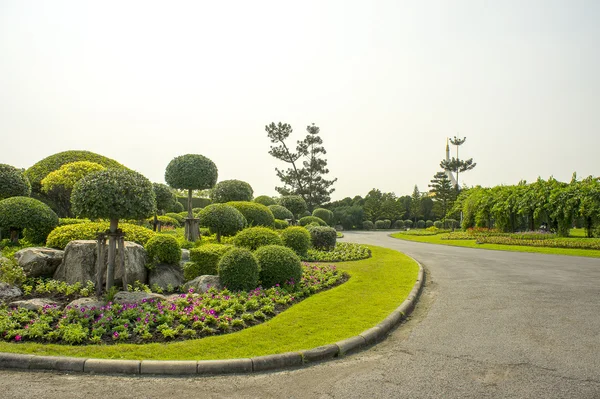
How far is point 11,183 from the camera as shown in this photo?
578 inches

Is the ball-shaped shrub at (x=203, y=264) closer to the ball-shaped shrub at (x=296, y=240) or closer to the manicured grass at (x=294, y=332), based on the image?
the manicured grass at (x=294, y=332)

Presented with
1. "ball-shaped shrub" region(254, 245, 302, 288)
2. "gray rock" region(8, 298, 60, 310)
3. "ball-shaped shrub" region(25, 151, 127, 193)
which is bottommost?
"gray rock" region(8, 298, 60, 310)

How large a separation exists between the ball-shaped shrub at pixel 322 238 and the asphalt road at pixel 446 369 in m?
10.6

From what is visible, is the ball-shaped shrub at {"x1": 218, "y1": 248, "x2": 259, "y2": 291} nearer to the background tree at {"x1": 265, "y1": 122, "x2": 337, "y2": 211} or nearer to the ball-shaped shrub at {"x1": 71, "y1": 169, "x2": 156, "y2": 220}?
the ball-shaped shrub at {"x1": 71, "y1": 169, "x2": 156, "y2": 220}

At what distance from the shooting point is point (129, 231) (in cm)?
1131

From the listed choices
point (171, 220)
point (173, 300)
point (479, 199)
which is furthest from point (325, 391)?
point (479, 199)

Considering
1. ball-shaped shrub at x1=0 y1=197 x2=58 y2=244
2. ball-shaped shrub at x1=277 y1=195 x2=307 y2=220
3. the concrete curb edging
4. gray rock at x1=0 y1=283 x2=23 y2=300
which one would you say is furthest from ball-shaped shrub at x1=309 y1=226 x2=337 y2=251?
ball-shaped shrub at x1=277 y1=195 x2=307 y2=220

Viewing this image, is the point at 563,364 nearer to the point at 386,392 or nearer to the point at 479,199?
the point at 386,392

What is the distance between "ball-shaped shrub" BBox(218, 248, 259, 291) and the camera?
9.16 meters

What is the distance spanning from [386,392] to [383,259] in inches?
481

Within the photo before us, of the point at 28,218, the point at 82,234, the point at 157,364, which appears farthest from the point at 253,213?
the point at 157,364

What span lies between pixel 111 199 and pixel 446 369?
23.1 ft

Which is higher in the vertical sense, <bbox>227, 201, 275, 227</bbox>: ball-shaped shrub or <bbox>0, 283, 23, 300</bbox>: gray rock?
<bbox>227, 201, 275, 227</bbox>: ball-shaped shrub

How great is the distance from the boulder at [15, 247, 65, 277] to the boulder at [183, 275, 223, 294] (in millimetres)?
3232
